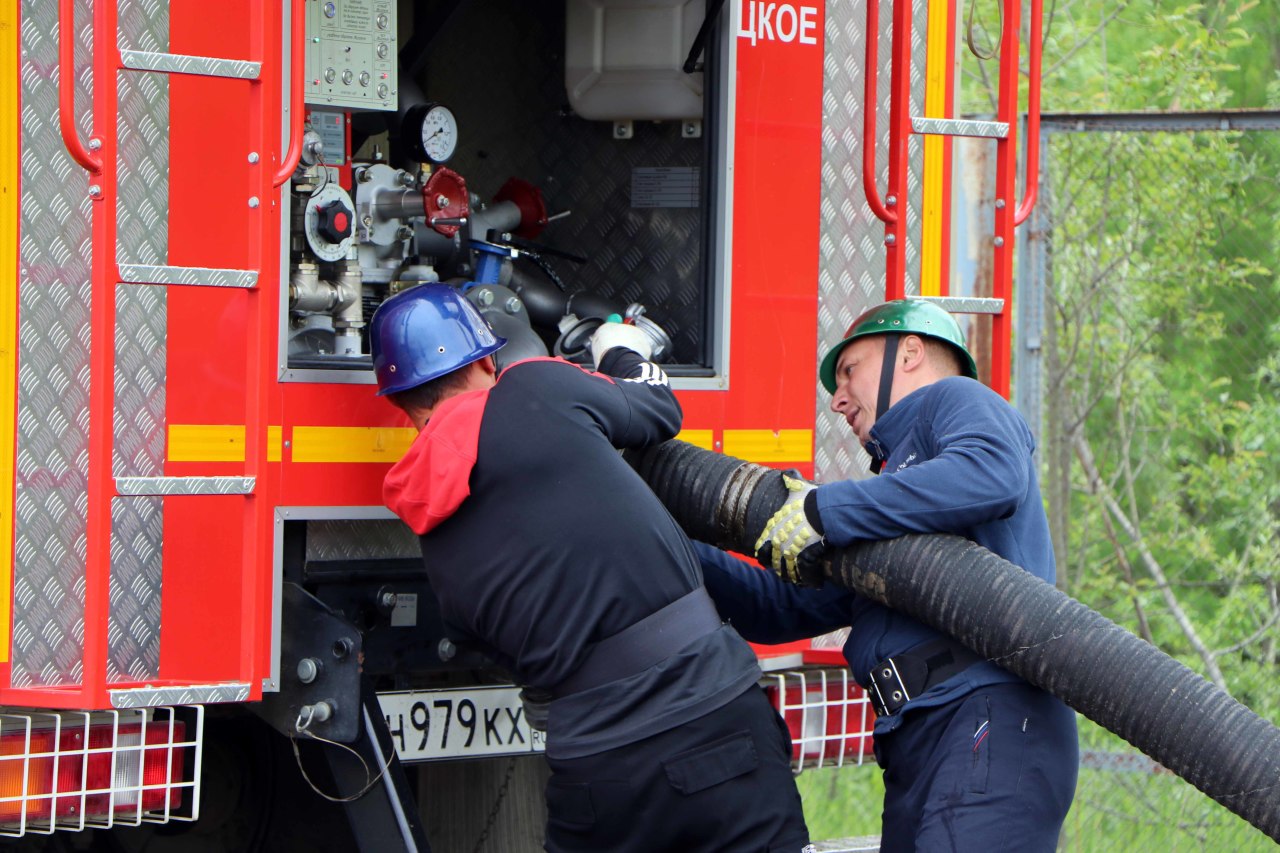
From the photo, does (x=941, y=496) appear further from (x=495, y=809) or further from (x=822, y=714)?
(x=495, y=809)

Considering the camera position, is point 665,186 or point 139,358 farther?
point 665,186

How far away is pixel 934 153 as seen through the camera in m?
4.77

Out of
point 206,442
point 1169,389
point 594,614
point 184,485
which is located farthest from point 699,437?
point 1169,389

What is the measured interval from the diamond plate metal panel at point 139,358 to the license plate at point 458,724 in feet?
2.31

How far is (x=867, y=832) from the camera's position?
25.1ft

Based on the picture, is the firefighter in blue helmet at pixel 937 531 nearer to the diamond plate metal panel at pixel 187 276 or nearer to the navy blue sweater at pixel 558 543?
the navy blue sweater at pixel 558 543

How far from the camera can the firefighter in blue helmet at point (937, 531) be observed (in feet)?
11.2

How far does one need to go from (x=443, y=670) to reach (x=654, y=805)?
0.98 metres

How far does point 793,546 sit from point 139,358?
1.43 metres

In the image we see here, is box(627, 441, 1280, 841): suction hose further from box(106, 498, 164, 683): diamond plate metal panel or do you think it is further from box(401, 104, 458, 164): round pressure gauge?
box(401, 104, 458, 164): round pressure gauge

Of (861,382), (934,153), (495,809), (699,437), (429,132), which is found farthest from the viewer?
(495,809)

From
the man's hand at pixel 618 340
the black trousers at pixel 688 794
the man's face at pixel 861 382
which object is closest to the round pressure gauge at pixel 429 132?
the man's hand at pixel 618 340

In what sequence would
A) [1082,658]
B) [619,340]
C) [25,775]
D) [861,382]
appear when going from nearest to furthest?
[1082,658] < [25,775] < [861,382] < [619,340]

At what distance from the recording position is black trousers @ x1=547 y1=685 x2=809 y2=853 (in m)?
3.43
